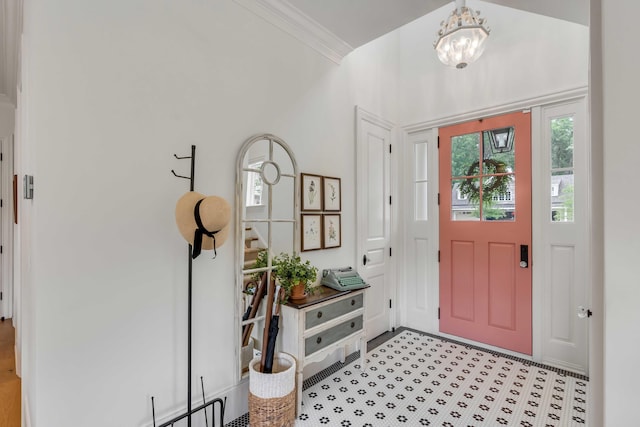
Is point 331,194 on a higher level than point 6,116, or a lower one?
lower

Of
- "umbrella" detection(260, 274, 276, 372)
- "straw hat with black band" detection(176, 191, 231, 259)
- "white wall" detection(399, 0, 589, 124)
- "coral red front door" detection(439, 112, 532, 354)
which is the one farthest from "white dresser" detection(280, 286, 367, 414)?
"white wall" detection(399, 0, 589, 124)

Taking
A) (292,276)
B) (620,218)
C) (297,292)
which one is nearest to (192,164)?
(292,276)

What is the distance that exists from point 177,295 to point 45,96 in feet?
3.54

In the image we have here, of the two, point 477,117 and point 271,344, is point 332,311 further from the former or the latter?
point 477,117

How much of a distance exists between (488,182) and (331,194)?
1.53 meters

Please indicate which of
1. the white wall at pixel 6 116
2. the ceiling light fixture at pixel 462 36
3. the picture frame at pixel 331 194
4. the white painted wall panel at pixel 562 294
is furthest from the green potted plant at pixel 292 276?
the white wall at pixel 6 116

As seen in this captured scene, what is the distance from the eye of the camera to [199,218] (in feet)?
4.59

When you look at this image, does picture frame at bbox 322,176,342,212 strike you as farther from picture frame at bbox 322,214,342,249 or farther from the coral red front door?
the coral red front door

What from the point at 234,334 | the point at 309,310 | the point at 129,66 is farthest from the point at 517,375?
the point at 129,66

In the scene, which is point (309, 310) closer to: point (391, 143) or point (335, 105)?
point (335, 105)

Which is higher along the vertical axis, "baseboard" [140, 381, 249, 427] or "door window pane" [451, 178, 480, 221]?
"door window pane" [451, 178, 480, 221]

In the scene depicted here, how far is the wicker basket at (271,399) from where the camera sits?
1670 mm

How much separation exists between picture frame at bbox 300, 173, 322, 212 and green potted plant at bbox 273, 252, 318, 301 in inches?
18.4

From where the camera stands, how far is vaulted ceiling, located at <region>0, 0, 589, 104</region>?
1.82 m
